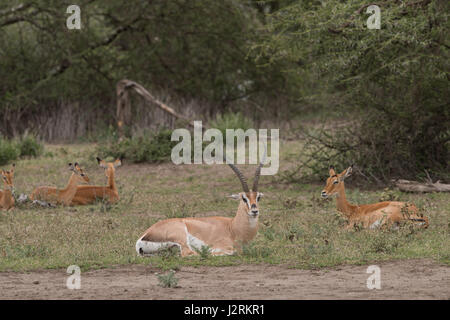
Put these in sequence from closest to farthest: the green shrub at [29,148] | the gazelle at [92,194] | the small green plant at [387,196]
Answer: the small green plant at [387,196] → the gazelle at [92,194] → the green shrub at [29,148]

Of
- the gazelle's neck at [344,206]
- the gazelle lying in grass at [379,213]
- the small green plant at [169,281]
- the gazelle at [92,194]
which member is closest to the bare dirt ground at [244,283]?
the small green plant at [169,281]

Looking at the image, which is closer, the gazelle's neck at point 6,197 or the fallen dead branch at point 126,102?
the gazelle's neck at point 6,197

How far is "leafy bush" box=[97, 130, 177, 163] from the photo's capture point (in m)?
16.2

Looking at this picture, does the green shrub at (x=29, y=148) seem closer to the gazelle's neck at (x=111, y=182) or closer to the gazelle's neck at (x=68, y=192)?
the gazelle's neck at (x=111, y=182)

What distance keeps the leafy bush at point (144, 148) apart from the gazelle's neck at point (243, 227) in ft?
26.7

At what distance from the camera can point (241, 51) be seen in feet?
75.4

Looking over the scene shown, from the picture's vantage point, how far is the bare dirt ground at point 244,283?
5.93 metres

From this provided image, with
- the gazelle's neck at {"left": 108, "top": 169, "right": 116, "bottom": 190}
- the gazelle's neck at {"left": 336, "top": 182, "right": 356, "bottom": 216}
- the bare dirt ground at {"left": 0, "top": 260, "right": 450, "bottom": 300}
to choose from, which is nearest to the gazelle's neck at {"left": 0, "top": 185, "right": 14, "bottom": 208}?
the gazelle's neck at {"left": 108, "top": 169, "right": 116, "bottom": 190}

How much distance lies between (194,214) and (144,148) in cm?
544

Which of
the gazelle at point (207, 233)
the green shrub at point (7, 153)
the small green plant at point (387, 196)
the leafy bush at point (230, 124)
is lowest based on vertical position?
the gazelle at point (207, 233)

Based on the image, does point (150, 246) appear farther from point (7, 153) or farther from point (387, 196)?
point (7, 153)

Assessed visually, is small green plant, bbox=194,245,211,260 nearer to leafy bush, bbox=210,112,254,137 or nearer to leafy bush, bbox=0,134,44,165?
leafy bush, bbox=0,134,44,165

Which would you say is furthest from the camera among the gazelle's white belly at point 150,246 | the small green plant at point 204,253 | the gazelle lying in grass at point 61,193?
the gazelle lying in grass at point 61,193

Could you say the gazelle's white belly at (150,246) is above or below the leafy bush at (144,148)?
below
